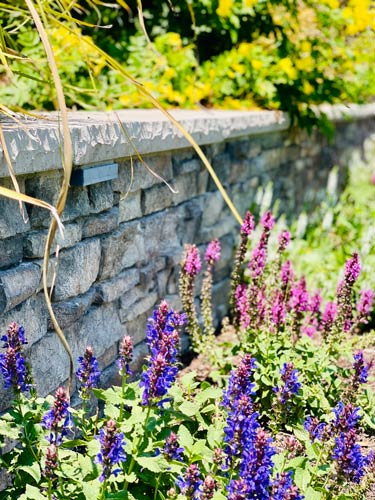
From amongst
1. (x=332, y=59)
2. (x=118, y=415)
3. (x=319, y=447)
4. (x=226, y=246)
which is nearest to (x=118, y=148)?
(x=118, y=415)

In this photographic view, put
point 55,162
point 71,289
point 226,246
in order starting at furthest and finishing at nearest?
point 226,246 < point 71,289 < point 55,162

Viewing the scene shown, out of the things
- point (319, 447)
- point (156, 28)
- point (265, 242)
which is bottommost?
point (319, 447)

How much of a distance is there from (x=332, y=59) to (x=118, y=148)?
319 centimetres

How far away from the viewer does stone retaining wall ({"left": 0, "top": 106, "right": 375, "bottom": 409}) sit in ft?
7.66

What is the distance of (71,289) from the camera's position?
265 centimetres

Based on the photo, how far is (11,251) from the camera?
229 centimetres

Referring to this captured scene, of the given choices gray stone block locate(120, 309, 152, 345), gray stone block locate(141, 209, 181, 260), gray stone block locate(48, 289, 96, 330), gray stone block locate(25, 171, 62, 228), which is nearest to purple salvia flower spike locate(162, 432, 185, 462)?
gray stone block locate(48, 289, 96, 330)

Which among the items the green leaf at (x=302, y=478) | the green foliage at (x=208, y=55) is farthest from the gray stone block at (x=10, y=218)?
the green foliage at (x=208, y=55)

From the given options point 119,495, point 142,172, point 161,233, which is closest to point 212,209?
point 161,233

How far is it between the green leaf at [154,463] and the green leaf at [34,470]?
27 cm

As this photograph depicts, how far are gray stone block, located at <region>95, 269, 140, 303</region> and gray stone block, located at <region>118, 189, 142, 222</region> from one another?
236mm

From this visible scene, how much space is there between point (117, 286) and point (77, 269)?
39cm

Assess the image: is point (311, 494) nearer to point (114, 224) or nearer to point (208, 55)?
point (114, 224)

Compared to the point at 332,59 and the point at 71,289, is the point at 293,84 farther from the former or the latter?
the point at 71,289
